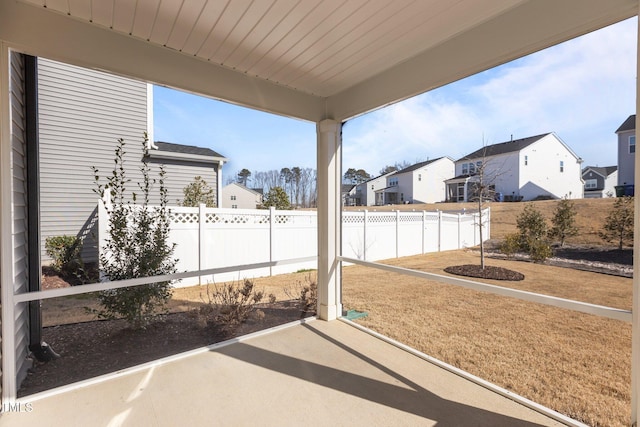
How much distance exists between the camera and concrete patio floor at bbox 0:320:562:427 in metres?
1.69

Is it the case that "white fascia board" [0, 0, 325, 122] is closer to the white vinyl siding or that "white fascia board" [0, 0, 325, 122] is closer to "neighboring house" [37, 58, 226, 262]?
"neighboring house" [37, 58, 226, 262]

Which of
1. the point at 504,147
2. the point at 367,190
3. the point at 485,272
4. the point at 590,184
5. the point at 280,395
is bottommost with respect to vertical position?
the point at 280,395

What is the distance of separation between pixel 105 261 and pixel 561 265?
441 cm

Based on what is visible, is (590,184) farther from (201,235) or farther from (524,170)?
(201,235)

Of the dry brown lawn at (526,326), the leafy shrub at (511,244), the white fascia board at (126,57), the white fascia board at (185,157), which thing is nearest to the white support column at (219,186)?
the white fascia board at (185,157)

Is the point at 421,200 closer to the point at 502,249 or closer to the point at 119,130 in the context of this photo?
the point at 502,249

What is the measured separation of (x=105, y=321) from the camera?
9.52ft

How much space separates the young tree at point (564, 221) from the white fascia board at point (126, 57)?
2.63 metres

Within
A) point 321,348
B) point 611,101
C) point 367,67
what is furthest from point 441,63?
point 321,348

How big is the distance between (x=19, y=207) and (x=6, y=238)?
0.46 meters

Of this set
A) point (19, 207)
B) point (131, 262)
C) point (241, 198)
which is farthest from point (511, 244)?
point (19, 207)

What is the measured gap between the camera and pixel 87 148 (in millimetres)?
4273

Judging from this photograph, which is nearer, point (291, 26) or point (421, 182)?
point (291, 26)

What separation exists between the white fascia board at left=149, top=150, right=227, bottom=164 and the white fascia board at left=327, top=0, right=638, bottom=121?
11.5 ft
